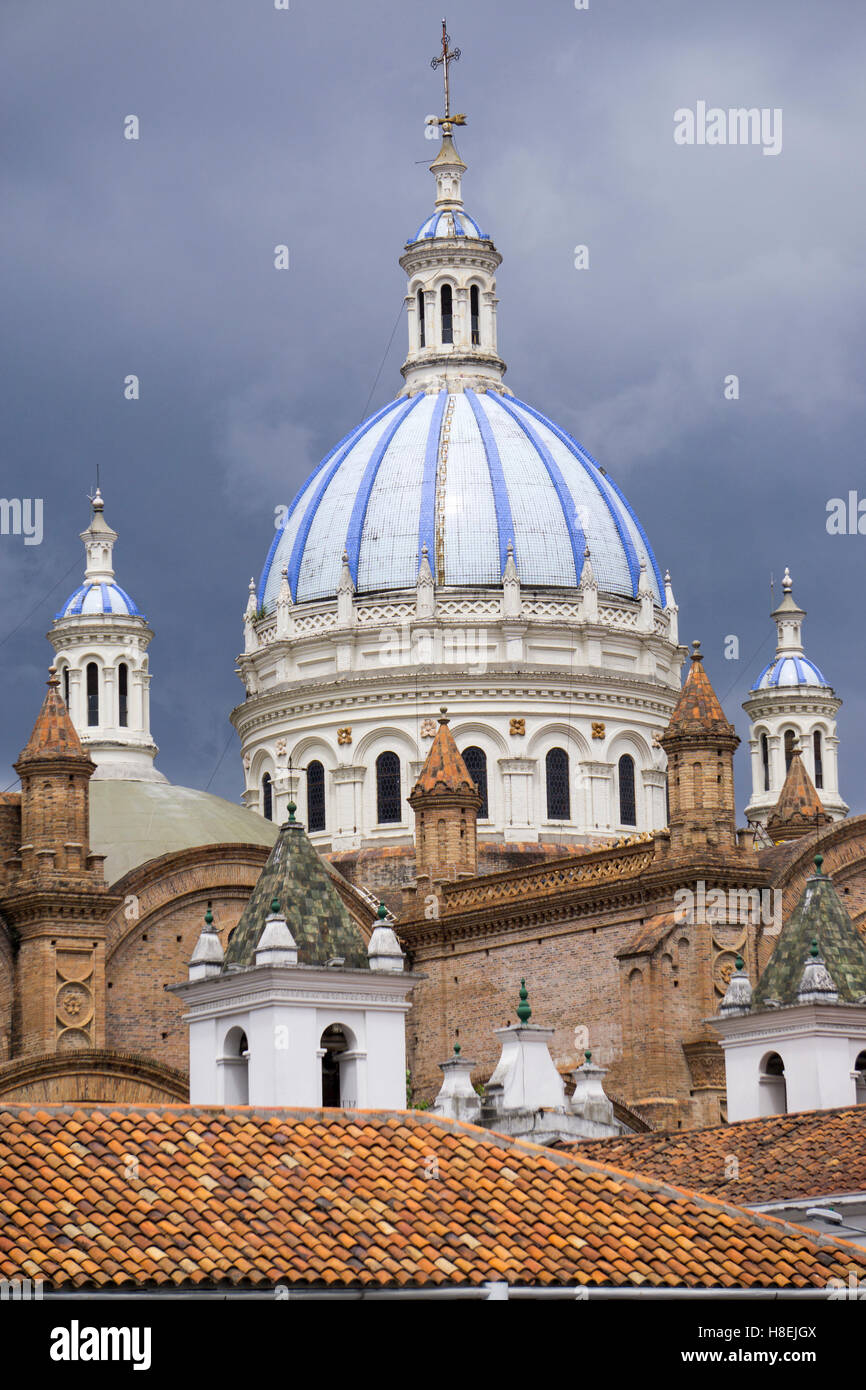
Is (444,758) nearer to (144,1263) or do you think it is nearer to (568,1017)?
(568,1017)

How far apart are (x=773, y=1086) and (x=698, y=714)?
10.6m

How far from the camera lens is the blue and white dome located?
71.3 meters

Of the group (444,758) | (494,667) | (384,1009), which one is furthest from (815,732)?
(384,1009)

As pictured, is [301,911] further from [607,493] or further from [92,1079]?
[607,493]

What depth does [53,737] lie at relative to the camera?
53.6 metres

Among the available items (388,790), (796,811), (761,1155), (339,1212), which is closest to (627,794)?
(796,811)

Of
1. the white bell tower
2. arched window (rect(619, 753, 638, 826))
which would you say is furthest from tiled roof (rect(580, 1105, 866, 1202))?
the white bell tower

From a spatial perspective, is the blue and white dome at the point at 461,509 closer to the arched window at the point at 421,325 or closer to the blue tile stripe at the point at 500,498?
the blue tile stripe at the point at 500,498

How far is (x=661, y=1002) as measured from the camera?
52.5m

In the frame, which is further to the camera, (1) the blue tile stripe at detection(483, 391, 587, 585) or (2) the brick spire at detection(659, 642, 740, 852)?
(1) the blue tile stripe at detection(483, 391, 587, 585)

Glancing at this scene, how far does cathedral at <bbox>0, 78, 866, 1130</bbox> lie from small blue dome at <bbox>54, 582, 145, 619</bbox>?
0.28 ft

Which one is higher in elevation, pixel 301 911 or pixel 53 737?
pixel 53 737

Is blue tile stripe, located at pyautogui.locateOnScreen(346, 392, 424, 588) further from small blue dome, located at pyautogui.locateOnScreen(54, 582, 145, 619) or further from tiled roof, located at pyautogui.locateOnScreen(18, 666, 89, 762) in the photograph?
tiled roof, located at pyautogui.locateOnScreen(18, 666, 89, 762)
